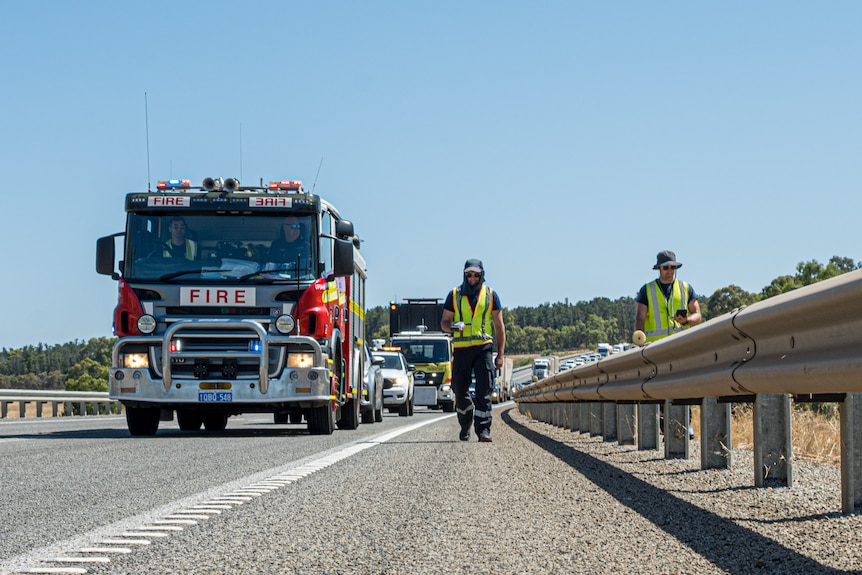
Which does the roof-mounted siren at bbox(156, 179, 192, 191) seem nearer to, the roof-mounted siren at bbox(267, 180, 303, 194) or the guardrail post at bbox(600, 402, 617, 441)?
the roof-mounted siren at bbox(267, 180, 303, 194)

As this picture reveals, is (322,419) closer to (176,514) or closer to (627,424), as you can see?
(627,424)

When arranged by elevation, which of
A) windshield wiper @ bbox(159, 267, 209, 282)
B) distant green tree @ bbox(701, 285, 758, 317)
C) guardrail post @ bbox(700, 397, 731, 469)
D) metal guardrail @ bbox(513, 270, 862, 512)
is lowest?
guardrail post @ bbox(700, 397, 731, 469)

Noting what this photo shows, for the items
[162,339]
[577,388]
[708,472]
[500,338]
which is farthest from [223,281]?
[708,472]

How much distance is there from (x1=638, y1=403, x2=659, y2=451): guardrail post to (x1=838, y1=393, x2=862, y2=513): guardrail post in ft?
15.4

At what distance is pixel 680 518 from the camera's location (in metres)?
5.22

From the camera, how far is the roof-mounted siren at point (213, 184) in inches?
567

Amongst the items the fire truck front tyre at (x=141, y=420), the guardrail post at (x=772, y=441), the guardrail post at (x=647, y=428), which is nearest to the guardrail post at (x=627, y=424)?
the guardrail post at (x=647, y=428)

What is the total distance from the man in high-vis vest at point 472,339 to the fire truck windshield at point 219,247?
A: 94.4 inches

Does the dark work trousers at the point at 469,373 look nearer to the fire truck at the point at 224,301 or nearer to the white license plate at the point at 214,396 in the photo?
the fire truck at the point at 224,301

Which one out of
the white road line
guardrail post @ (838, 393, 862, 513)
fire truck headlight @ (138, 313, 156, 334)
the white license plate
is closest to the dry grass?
guardrail post @ (838, 393, 862, 513)

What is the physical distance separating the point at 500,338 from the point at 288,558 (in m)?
8.75

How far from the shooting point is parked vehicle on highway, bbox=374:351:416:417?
29031mm

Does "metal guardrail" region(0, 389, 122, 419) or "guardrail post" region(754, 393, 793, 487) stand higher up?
"guardrail post" region(754, 393, 793, 487)

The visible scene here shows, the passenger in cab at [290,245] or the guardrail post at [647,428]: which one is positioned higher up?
the passenger in cab at [290,245]
